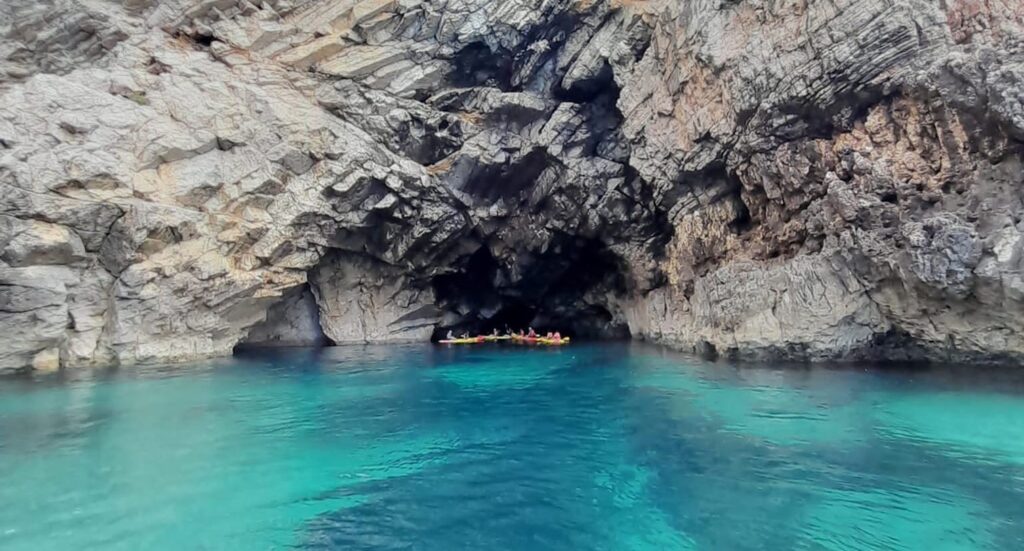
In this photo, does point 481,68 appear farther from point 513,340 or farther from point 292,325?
point 292,325

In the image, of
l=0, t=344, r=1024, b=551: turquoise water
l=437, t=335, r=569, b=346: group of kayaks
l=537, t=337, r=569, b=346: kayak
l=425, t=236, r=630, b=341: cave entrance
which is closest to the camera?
l=0, t=344, r=1024, b=551: turquoise water

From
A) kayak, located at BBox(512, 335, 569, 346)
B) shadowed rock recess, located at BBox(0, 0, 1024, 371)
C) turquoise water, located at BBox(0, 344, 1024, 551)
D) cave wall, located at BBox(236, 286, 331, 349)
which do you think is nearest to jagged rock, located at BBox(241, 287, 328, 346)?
cave wall, located at BBox(236, 286, 331, 349)

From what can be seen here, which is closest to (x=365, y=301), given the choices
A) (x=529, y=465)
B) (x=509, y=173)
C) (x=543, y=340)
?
(x=543, y=340)

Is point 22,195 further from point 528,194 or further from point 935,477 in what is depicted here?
point 935,477

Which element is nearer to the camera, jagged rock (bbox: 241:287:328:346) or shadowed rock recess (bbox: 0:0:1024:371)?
shadowed rock recess (bbox: 0:0:1024:371)

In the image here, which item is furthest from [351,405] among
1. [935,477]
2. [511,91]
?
[511,91]

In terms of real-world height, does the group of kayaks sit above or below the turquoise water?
above

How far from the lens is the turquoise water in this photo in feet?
25.0

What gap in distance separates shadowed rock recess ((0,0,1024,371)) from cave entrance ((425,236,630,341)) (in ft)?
0.64

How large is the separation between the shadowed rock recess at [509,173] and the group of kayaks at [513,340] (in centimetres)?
239

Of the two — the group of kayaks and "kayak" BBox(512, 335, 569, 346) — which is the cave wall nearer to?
the group of kayaks

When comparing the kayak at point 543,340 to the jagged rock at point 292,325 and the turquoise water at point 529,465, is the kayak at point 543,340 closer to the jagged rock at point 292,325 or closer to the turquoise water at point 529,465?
the jagged rock at point 292,325

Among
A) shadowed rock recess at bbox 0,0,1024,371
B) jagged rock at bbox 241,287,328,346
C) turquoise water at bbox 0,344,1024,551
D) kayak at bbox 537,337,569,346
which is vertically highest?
shadowed rock recess at bbox 0,0,1024,371

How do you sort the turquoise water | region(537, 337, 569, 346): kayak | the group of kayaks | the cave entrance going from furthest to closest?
1. the cave entrance
2. the group of kayaks
3. region(537, 337, 569, 346): kayak
4. the turquoise water
